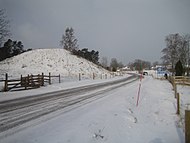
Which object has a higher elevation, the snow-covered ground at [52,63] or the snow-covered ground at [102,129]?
the snow-covered ground at [52,63]

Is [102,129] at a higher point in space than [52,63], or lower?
lower

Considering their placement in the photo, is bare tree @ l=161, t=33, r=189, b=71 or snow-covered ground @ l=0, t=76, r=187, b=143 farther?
bare tree @ l=161, t=33, r=189, b=71

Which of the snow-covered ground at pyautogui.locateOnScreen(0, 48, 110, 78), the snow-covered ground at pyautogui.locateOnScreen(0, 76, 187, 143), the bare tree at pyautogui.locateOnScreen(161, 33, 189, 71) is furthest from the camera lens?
the bare tree at pyautogui.locateOnScreen(161, 33, 189, 71)

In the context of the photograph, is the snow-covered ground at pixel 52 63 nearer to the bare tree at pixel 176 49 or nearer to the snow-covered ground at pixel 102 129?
the bare tree at pixel 176 49

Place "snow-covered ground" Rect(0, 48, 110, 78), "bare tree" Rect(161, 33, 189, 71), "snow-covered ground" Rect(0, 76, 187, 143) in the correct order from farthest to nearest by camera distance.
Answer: "bare tree" Rect(161, 33, 189, 71) → "snow-covered ground" Rect(0, 48, 110, 78) → "snow-covered ground" Rect(0, 76, 187, 143)

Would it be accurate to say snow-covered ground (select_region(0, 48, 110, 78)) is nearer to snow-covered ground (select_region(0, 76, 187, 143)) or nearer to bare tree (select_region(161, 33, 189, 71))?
bare tree (select_region(161, 33, 189, 71))

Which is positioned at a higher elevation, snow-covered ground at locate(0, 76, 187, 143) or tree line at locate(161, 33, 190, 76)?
tree line at locate(161, 33, 190, 76)

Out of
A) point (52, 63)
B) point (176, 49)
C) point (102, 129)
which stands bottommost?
point (102, 129)

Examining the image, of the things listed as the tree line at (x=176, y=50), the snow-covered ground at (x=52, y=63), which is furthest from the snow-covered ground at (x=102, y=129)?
the tree line at (x=176, y=50)

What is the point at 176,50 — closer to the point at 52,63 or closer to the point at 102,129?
the point at 52,63

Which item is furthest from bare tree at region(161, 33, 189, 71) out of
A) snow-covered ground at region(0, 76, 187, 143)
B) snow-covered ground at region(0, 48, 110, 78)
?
snow-covered ground at region(0, 76, 187, 143)

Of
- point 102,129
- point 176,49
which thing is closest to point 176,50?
point 176,49

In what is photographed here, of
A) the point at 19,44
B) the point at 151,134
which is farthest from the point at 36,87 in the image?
the point at 19,44

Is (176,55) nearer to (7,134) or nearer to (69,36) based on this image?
(69,36)
